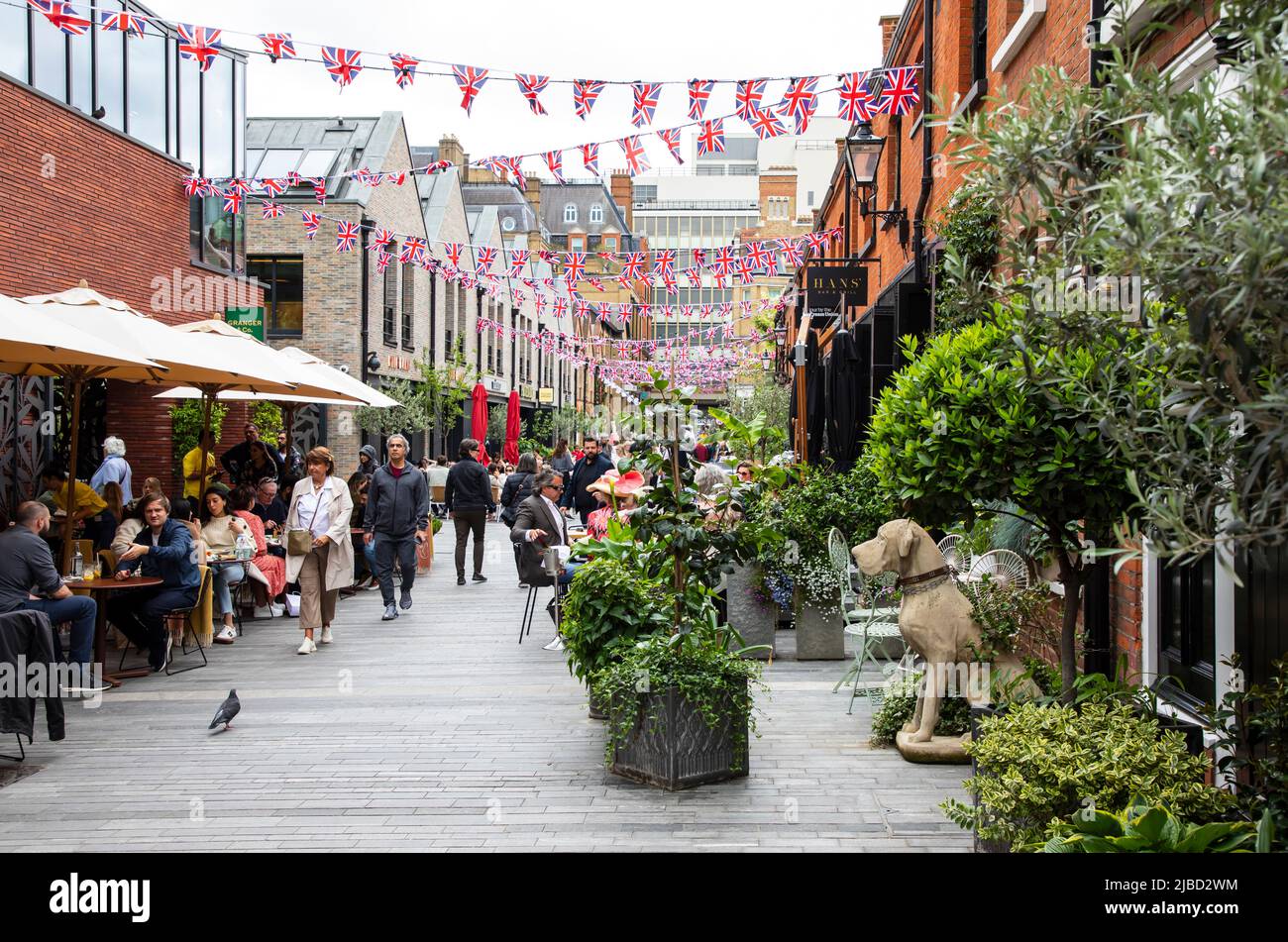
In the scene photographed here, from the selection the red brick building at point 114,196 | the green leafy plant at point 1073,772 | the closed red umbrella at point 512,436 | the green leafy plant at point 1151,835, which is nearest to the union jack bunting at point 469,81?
the red brick building at point 114,196

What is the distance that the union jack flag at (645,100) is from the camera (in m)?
10.2

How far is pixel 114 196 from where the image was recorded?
16375mm

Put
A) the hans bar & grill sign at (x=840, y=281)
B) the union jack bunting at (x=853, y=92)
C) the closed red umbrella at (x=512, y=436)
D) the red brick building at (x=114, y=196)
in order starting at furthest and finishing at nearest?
the closed red umbrella at (x=512, y=436), the hans bar & grill sign at (x=840, y=281), the red brick building at (x=114, y=196), the union jack bunting at (x=853, y=92)

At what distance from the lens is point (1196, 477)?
278cm

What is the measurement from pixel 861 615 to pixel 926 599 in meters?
2.35

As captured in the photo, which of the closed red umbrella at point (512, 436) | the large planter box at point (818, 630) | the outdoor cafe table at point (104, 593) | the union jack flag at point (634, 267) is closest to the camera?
the outdoor cafe table at point (104, 593)

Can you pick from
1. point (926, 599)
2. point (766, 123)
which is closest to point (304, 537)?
point (766, 123)

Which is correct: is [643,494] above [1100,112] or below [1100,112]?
below

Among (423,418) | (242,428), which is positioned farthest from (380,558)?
(423,418)

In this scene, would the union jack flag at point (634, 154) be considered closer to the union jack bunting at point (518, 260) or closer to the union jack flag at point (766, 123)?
the union jack flag at point (766, 123)

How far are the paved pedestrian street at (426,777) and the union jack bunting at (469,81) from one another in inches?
197

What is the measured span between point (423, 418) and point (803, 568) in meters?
18.8

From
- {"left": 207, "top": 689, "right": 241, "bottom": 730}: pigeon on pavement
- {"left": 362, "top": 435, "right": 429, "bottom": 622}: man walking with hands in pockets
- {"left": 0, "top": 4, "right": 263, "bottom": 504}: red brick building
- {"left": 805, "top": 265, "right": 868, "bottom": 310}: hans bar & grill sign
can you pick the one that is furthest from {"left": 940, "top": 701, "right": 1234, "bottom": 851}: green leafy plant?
{"left": 0, "top": 4, "right": 263, "bottom": 504}: red brick building
